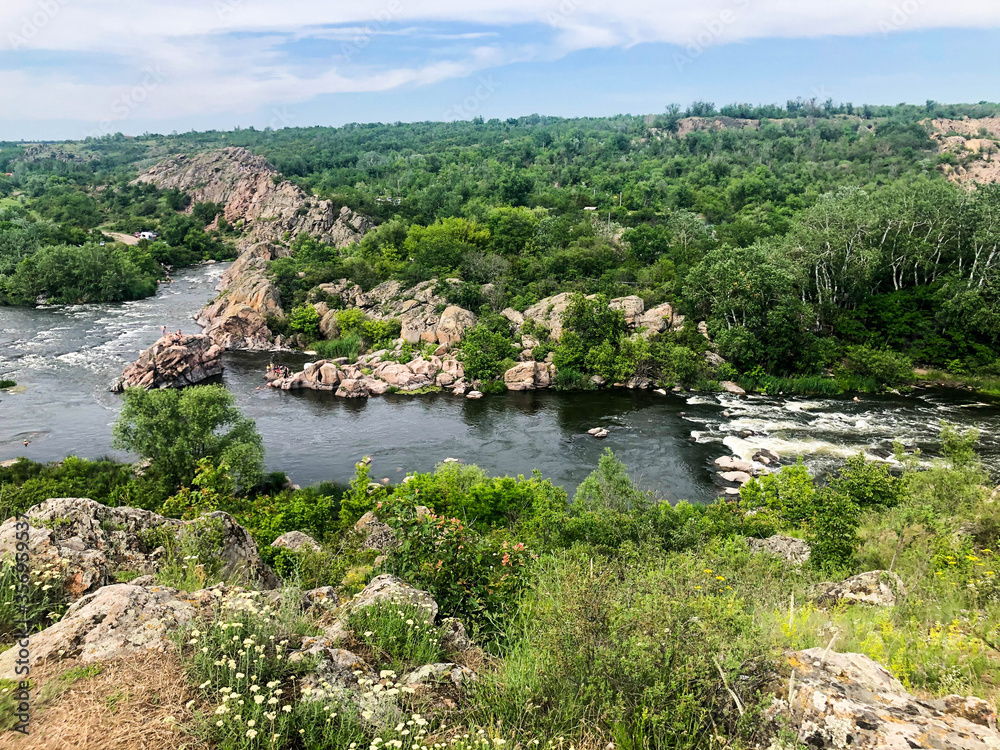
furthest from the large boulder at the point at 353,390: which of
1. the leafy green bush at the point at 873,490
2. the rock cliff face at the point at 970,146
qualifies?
the rock cliff face at the point at 970,146

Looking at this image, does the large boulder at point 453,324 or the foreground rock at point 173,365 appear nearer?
the foreground rock at point 173,365

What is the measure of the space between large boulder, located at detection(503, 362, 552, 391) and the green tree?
22.5m

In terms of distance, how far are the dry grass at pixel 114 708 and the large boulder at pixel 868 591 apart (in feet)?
33.6

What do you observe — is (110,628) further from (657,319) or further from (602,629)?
(657,319)

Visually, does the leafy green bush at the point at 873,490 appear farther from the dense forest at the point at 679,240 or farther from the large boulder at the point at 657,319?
the large boulder at the point at 657,319

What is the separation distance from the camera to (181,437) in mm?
28109

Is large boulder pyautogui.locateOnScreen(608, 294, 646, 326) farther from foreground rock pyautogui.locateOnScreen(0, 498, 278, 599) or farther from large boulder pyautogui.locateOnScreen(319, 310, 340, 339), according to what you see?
foreground rock pyautogui.locateOnScreen(0, 498, 278, 599)

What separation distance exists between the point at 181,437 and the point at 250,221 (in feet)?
310

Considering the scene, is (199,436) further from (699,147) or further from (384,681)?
(699,147)

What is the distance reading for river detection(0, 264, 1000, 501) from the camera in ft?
111

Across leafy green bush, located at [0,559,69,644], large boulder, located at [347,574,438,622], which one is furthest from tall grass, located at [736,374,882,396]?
leafy green bush, located at [0,559,69,644]

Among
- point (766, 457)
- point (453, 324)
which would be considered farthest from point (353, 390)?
point (766, 457)

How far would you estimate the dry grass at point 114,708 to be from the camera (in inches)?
199

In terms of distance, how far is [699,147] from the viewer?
456 feet
